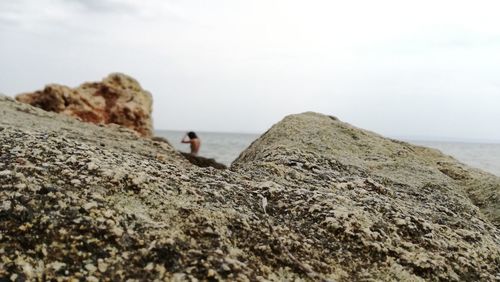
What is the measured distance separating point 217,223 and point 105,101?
29.2 metres

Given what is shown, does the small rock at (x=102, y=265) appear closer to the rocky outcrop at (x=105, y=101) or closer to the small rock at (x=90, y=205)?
the small rock at (x=90, y=205)

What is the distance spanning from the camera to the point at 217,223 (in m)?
4.99

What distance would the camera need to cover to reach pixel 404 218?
Answer: 19.4 feet

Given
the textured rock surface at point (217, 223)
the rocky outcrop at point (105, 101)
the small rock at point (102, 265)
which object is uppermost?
the rocky outcrop at point (105, 101)

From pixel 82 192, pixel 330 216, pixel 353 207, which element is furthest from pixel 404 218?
pixel 82 192

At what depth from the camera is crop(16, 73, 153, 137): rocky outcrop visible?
28.1m

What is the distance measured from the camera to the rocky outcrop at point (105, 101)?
28.1 m

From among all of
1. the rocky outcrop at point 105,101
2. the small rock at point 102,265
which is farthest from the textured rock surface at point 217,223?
Answer: the rocky outcrop at point 105,101

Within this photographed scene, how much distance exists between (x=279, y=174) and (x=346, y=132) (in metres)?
4.69

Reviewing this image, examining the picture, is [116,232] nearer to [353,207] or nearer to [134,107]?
[353,207]

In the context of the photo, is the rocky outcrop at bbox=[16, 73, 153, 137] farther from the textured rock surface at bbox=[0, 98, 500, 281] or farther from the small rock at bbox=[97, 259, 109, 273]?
the small rock at bbox=[97, 259, 109, 273]

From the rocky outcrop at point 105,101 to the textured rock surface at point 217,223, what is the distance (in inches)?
898

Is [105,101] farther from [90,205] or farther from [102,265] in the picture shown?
A: [102,265]

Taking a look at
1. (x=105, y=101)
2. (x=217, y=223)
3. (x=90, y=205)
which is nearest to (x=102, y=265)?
(x=90, y=205)
